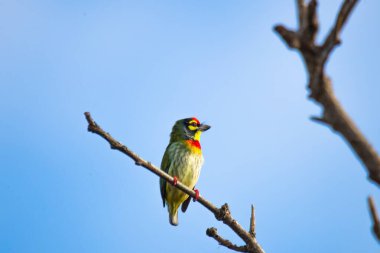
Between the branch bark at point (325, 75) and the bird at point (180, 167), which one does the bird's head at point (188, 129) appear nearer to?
the bird at point (180, 167)

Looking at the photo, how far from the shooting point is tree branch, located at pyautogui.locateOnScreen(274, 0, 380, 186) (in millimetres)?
1747

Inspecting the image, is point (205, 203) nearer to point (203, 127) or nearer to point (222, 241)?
point (222, 241)

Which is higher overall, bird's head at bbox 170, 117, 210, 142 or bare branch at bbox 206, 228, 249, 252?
bird's head at bbox 170, 117, 210, 142

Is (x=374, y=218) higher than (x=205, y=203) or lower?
lower

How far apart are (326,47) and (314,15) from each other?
0.15 m

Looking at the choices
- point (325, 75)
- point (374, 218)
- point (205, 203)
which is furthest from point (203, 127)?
point (325, 75)

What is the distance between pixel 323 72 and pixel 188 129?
8056 millimetres

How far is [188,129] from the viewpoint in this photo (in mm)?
9914

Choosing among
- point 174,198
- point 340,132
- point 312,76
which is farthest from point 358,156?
point 174,198

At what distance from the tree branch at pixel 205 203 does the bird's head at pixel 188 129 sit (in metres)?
4.34

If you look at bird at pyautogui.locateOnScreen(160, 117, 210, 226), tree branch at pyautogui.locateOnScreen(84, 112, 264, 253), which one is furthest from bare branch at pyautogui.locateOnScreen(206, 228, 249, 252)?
bird at pyautogui.locateOnScreen(160, 117, 210, 226)

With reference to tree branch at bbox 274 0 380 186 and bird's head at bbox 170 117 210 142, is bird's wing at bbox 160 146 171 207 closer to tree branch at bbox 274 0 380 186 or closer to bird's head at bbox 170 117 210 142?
bird's head at bbox 170 117 210 142

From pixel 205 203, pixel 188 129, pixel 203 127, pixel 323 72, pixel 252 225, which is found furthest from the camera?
pixel 203 127

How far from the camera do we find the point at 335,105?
181cm
